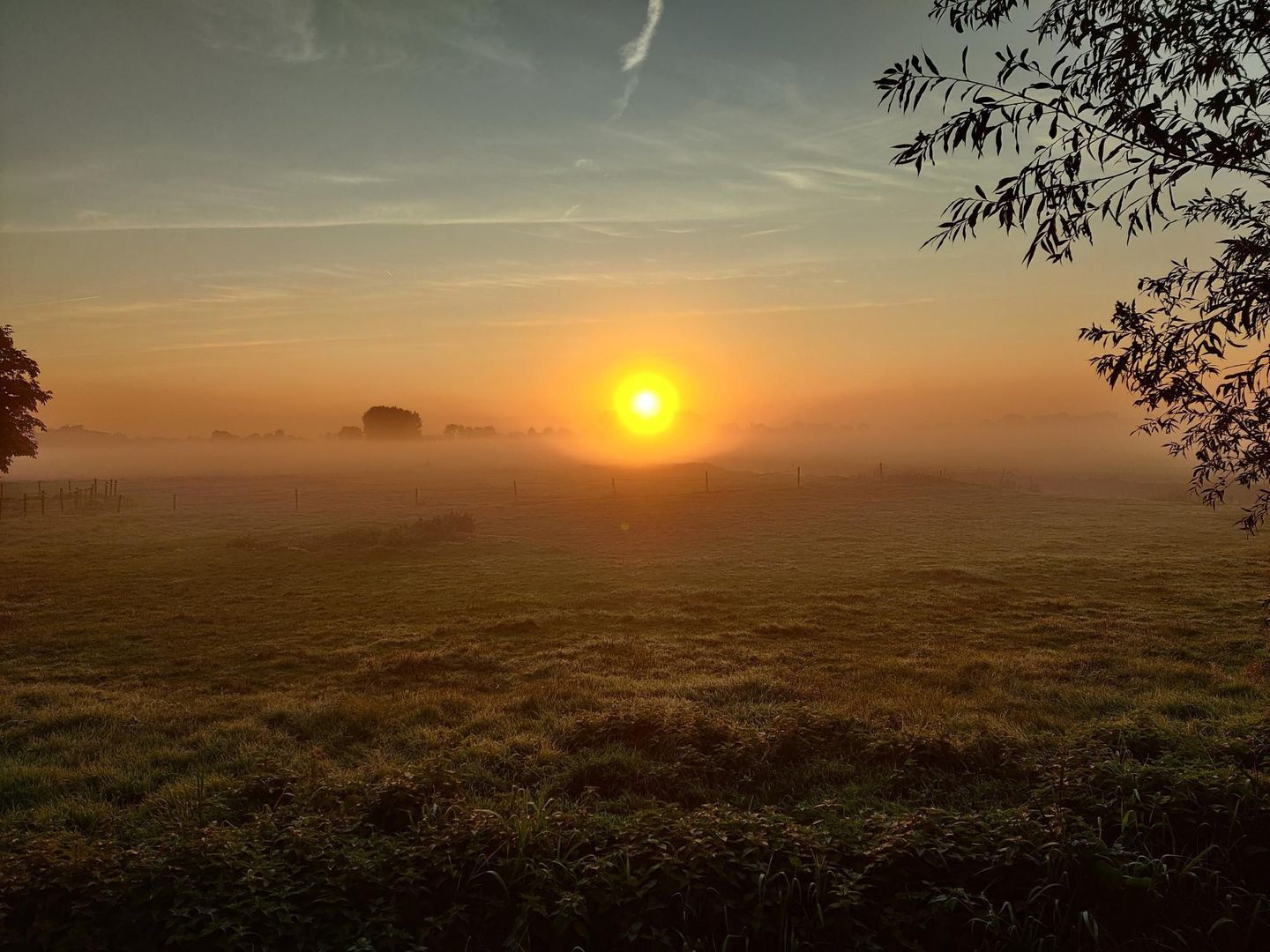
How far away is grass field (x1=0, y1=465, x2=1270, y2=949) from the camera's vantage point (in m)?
5.94

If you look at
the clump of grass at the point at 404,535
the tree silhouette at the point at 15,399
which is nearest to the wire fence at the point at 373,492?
the clump of grass at the point at 404,535

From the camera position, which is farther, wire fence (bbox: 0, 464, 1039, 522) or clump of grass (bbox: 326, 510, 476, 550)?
wire fence (bbox: 0, 464, 1039, 522)

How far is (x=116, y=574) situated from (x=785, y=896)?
31.8m

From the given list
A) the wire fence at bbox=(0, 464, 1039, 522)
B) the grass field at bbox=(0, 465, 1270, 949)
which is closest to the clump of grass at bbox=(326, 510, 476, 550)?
the grass field at bbox=(0, 465, 1270, 949)

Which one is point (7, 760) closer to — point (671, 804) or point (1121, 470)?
point (671, 804)

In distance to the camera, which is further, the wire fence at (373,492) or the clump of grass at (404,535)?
the wire fence at (373,492)

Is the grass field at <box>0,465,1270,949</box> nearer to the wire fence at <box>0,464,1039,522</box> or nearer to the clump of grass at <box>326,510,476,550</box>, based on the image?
the clump of grass at <box>326,510,476,550</box>

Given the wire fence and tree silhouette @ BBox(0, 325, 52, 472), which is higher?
tree silhouette @ BBox(0, 325, 52, 472)

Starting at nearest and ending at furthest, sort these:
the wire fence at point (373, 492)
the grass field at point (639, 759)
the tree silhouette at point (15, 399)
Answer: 1. the grass field at point (639, 759)
2. the tree silhouette at point (15, 399)
3. the wire fence at point (373, 492)

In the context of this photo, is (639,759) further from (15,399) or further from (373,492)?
(373,492)

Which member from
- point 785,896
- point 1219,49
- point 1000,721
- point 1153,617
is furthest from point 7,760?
point 1153,617

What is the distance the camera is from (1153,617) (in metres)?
19.6

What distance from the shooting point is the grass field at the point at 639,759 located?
Result: 19.5 ft

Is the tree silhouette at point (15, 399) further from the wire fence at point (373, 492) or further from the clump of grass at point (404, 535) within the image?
the wire fence at point (373, 492)
